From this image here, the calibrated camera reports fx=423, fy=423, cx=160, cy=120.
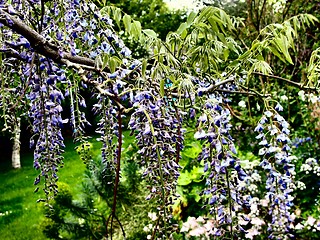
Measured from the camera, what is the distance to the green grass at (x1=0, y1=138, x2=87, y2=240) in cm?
458

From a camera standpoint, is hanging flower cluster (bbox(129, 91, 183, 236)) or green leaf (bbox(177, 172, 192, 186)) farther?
green leaf (bbox(177, 172, 192, 186))

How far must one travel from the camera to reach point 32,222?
16.2 feet

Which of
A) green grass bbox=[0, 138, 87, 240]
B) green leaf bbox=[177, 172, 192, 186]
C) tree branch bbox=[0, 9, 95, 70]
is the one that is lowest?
green grass bbox=[0, 138, 87, 240]

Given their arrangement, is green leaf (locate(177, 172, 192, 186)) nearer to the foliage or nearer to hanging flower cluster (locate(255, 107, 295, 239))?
the foliage

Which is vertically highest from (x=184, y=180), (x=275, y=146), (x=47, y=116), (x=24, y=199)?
(x=47, y=116)

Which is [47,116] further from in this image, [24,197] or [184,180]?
[24,197]

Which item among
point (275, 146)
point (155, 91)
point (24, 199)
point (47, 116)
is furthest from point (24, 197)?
point (155, 91)

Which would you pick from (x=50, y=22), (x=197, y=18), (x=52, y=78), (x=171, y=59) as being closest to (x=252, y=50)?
(x=197, y=18)

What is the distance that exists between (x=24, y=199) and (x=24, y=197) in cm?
12

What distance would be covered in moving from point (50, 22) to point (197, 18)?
541mm

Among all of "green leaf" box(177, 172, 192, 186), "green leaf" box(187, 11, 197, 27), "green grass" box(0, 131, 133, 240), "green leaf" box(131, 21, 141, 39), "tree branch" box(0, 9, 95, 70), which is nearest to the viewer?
"tree branch" box(0, 9, 95, 70)

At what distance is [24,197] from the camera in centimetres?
597

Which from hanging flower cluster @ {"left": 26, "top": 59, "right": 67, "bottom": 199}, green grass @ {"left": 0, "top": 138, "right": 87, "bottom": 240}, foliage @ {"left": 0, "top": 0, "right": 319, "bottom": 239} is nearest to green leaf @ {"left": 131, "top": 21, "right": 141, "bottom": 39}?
foliage @ {"left": 0, "top": 0, "right": 319, "bottom": 239}

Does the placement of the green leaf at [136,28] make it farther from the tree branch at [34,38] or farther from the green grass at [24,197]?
the green grass at [24,197]
